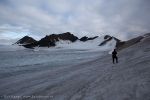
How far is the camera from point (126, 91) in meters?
9.73

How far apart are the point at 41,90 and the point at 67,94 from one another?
211cm

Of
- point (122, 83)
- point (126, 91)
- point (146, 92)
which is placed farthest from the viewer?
point (122, 83)

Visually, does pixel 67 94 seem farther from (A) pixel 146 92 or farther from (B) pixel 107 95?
(A) pixel 146 92

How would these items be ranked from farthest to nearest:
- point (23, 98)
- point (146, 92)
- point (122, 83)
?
point (122, 83), point (23, 98), point (146, 92)

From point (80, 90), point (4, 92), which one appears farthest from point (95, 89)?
point (4, 92)

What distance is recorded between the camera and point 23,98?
34.1 ft

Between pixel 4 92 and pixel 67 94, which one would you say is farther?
pixel 4 92

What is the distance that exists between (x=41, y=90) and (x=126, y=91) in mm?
5036

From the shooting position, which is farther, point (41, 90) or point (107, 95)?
point (41, 90)

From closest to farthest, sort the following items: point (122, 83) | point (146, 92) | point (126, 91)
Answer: point (146, 92), point (126, 91), point (122, 83)

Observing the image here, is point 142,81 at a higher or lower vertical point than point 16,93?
higher

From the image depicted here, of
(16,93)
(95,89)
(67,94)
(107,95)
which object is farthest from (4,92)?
(107,95)

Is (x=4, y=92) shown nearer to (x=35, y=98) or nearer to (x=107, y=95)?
(x=35, y=98)

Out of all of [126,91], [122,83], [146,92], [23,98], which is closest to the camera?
[146,92]
